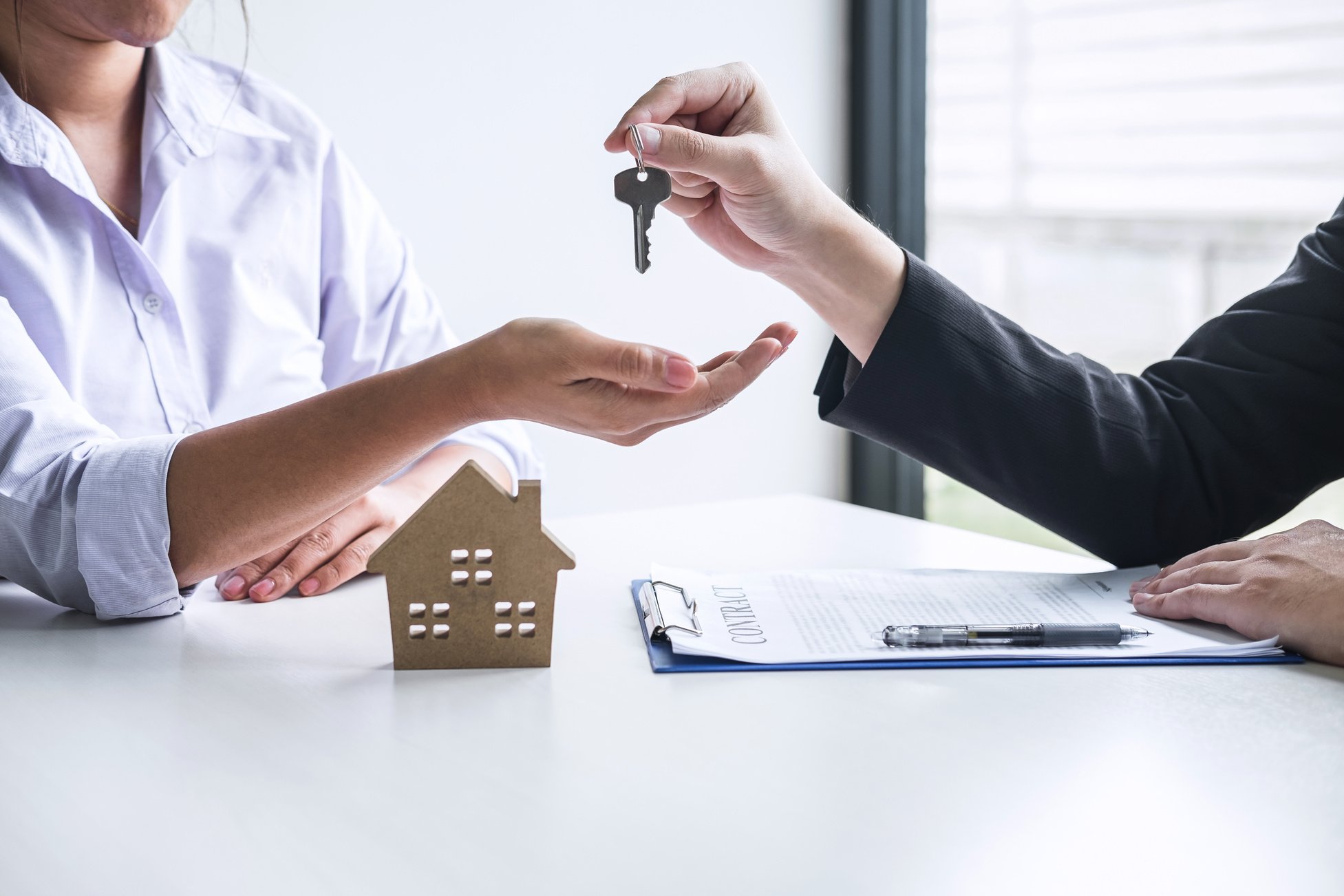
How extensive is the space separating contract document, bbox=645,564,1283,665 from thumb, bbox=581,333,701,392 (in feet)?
0.60

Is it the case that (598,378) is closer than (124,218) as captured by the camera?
Yes

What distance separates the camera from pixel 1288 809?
555 millimetres

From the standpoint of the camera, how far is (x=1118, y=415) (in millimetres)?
1065

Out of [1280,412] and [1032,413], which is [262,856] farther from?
[1280,412]

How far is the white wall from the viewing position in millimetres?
2072

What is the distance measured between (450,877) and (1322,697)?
566 millimetres

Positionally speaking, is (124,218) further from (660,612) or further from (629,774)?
(629,774)

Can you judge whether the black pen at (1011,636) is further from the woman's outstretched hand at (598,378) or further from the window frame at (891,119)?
the window frame at (891,119)

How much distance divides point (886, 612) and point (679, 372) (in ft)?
0.94

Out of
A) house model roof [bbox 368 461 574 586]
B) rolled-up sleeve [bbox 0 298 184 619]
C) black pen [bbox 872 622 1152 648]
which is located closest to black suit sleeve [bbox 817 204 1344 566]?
black pen [bbox 872 622 1152 648]

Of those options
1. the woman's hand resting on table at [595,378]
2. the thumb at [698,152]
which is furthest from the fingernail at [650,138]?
the woman's hand resting on table at [595,378]

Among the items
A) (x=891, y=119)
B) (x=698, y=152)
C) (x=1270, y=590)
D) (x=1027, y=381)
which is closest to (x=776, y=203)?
(x=698, y=152)

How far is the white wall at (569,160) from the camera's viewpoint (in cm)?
207

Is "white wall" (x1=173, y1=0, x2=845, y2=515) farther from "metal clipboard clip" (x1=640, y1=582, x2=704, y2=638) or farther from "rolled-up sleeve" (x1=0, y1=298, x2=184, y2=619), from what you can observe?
"metal clipboard clip" (x1=640, y1=582, x2=704, y2=638)
